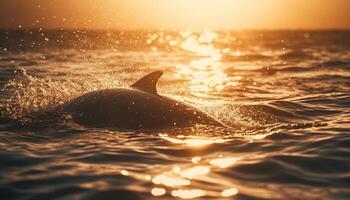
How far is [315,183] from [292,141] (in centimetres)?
252

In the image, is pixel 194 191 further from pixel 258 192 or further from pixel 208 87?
pixel 208 87

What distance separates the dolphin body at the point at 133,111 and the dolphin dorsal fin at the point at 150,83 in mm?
154

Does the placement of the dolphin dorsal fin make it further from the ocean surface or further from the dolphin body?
the ocean surface

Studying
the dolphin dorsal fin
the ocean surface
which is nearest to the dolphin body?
the dolphin dorsal fin

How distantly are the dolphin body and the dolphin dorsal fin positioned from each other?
6.1 inches

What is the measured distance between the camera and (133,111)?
9.83m

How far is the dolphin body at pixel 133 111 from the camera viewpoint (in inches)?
381

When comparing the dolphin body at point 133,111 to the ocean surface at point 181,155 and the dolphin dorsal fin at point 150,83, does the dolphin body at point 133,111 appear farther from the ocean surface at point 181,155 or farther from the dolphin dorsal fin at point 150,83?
the ocean surface at point 181,155

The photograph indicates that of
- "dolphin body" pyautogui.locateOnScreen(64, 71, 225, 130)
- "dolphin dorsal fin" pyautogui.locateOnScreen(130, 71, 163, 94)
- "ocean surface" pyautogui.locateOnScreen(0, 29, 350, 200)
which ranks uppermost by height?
"dolphin dorsal fin" pyautogui.locateOnScreen(130, 71, 163, 94)

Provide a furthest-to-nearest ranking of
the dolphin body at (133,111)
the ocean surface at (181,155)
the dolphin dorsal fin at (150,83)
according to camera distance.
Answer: the dolphin dorsal fin at (150,83)
the dolphin body at (133,111)
the ocean surface at (181,155)

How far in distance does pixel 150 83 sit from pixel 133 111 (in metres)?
1.11

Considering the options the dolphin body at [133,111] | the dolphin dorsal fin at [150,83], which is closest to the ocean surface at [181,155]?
the dolphin body at [133,111]

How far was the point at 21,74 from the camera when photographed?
1994 centimetres

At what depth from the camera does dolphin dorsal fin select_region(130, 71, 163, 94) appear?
1059 cm
